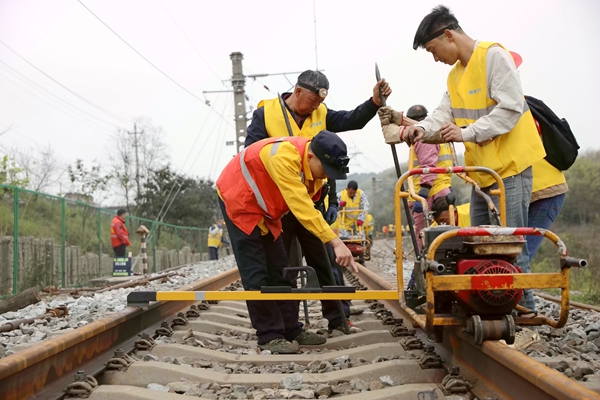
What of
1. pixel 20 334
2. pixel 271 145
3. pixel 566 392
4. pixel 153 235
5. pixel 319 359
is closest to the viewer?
pixel 566 392

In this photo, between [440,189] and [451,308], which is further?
[440,189]

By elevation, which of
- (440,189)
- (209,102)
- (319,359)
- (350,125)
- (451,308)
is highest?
(209,102)

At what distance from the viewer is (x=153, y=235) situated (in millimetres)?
19531

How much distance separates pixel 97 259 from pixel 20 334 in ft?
33.7

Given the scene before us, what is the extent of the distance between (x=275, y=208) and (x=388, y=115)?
1012 millimetres

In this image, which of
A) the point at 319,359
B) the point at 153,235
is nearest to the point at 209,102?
the point at 153,235

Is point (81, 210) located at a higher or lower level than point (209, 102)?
lower

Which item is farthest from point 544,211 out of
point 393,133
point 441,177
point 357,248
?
point 357,248

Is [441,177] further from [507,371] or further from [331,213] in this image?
[507,371]

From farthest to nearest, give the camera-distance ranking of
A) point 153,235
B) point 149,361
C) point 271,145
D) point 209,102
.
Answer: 1. point 209,102
2. point 153,235
3. point 271,145
4. point 149,361

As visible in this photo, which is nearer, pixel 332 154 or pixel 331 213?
pixel 332 154

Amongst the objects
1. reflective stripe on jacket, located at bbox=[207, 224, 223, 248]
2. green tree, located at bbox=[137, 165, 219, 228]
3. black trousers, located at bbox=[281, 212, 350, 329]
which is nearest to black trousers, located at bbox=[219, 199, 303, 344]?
black trousers, located at bbox=[281, 212, 350, 329]

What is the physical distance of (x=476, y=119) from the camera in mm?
3877

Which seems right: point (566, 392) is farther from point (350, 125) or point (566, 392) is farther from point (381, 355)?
point (350, 125)
